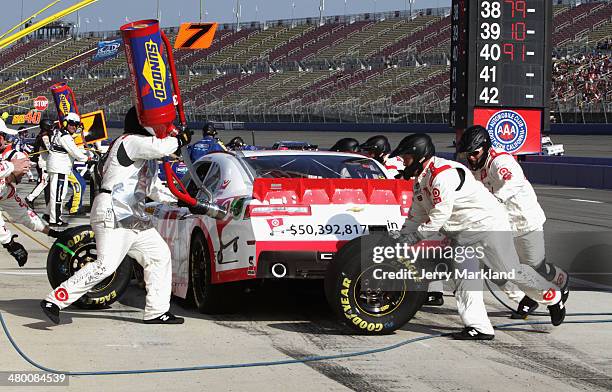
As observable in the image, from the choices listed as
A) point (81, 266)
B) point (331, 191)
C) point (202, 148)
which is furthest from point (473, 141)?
point (202, 148)

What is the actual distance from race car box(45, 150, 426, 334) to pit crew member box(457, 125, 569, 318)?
0.67 meters

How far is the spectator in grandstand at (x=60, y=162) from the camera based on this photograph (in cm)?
1878

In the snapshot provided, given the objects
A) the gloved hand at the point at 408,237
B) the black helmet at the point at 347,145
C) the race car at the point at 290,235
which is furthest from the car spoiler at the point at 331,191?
the black helmet at the point at 347,145

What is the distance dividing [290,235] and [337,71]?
68.7 meters

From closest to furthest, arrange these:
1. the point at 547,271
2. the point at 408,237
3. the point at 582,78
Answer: the point at 408,237 < the point at 547,271 < the point at 582,78

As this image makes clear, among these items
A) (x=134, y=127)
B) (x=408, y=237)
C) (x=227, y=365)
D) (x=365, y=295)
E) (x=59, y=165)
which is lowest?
(x=227, y=365)

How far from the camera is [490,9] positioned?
16672 mm

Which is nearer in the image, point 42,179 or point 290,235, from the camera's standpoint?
point 290,235

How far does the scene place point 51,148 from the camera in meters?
19.1

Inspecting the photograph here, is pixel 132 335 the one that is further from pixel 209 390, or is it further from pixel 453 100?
pixel 453 100

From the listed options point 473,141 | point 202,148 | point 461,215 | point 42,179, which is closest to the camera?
point 461,215

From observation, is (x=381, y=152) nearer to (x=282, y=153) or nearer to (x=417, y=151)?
(x=282, y=153)

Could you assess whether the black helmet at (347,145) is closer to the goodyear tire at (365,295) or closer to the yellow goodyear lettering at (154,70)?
the yellow goodyear lettering at (154,70)

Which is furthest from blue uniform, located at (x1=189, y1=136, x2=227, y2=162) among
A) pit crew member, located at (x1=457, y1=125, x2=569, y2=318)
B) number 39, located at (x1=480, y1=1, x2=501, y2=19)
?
pit crew member, located at (x1=457, y1=125, x2=569, y2=318)
